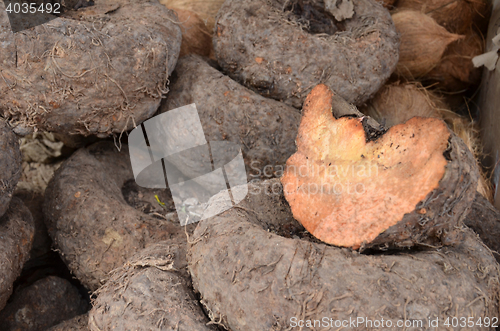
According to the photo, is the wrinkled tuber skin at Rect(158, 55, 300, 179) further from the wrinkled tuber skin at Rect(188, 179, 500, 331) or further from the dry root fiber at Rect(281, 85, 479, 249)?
the wrinkled tuber skin at Rect(188, 179, 500, 331)

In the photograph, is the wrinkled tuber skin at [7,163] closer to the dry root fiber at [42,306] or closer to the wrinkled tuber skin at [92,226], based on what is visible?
the wrinkled tuber skin at [92,226]

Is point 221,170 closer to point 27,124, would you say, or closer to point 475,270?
point 27,124

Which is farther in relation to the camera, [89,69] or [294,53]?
[294,53]

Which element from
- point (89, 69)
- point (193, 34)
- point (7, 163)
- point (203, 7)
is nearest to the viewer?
point (7, 163)

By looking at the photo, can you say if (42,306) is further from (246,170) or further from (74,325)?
(246,170)

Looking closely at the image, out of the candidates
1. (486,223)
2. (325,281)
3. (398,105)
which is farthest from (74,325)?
(398,105)

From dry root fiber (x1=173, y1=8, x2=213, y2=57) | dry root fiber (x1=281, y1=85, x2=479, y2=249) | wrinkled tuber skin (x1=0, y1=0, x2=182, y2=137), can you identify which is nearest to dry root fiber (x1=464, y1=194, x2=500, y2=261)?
dry root fiber (x1=281, y1=85, x2=479, y2=249)

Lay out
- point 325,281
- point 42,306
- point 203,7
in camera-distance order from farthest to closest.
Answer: point 203,7
point 42,306
point 325,281

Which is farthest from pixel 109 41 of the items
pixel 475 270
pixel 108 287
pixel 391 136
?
pixel 475 270
